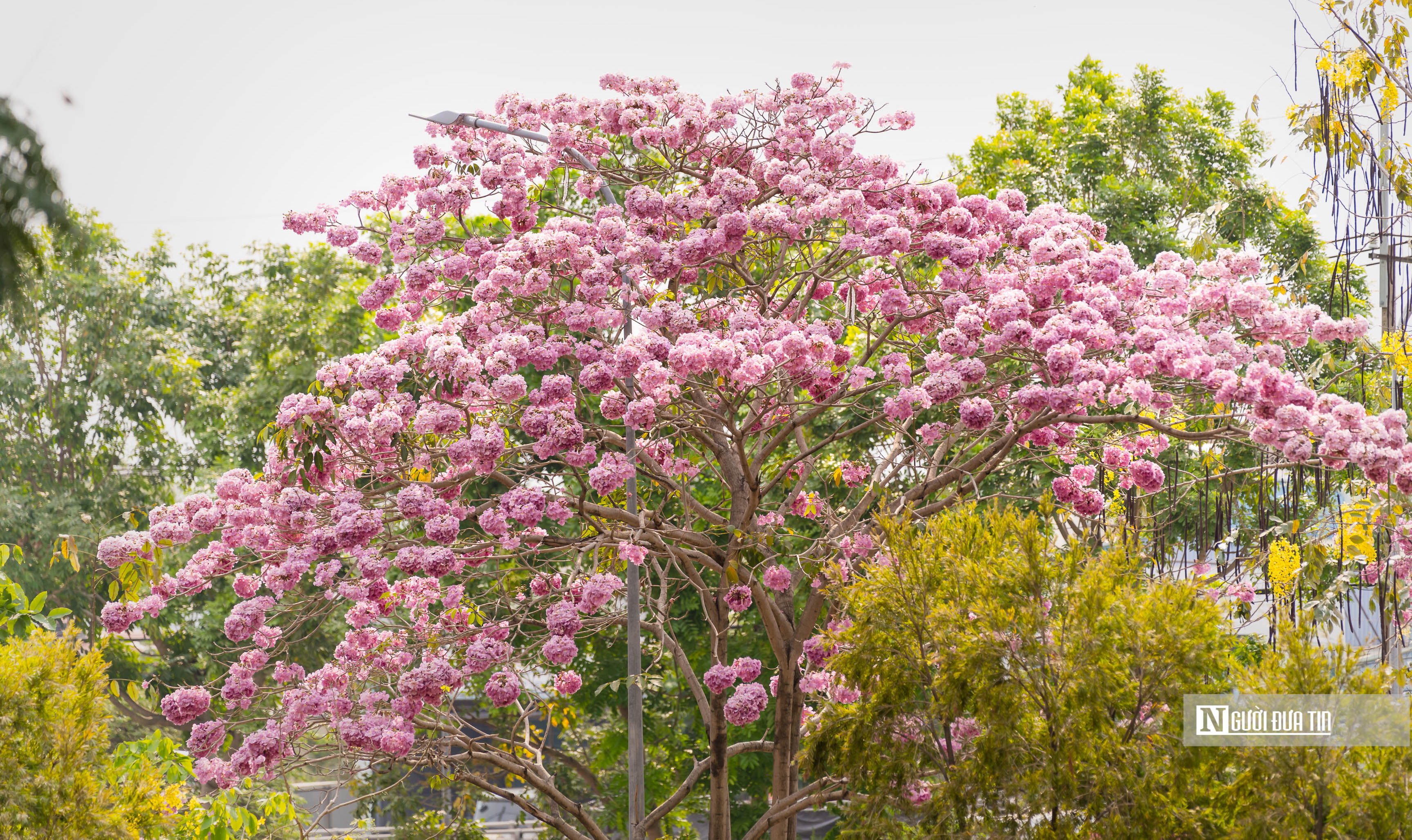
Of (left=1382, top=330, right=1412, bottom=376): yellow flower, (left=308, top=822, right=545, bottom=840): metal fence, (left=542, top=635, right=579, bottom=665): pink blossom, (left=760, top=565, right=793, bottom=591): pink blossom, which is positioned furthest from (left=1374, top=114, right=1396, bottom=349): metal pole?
(left=308, top=822, right=545, bottom=840): metal fence

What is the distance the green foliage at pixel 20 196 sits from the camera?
1.77 meters

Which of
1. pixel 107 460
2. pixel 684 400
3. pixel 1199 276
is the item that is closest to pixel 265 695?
Result: pixel 684 400

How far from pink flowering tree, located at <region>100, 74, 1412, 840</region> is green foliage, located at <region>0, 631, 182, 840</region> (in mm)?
410

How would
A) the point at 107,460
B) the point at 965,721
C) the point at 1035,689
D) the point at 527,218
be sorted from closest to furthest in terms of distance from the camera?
the point at 1035,689
the point at 965,721
the point at 527,218
the point at 107,460

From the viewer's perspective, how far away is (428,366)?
227 inches

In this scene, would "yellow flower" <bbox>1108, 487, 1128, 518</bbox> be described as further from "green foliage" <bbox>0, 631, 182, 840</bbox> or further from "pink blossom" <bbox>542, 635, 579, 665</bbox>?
"green foliage" <bbox>0, 631, 182, 840</bbox>

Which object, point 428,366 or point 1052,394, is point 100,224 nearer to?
point 428,366

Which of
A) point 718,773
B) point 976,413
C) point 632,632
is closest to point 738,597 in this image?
point 632,632

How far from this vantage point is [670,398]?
6051 mm

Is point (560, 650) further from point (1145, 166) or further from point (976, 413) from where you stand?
point (1145, 166)

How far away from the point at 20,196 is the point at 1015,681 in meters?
3.57

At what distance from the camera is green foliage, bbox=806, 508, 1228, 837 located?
3992 millimetres

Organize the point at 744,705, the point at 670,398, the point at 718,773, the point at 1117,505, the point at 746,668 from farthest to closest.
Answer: the point at 1117,505
the point at 718,773
the point at 746,668
the point at 744,705
the point at 670,398

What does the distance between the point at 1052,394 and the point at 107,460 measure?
696 inches
